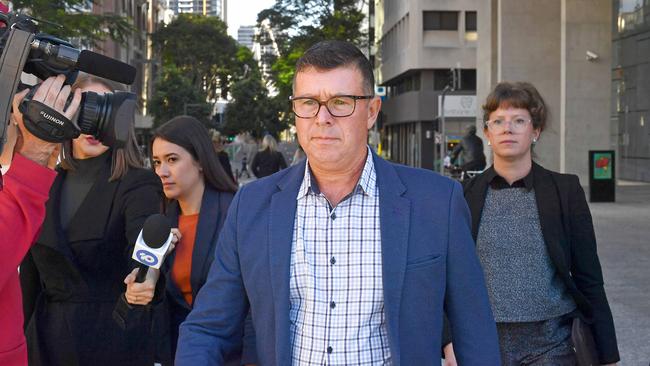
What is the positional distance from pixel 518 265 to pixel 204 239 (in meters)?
1.38

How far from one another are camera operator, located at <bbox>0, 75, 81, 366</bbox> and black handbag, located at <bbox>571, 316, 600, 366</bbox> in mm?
2319

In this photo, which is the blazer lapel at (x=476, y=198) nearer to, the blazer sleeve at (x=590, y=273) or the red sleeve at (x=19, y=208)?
the blazer sleeve at (x=590, y=273)

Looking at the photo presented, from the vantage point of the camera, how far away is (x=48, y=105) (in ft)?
A: 9.33

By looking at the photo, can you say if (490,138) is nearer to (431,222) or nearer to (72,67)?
(431,222)

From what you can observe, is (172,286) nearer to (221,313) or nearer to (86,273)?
(86,273)

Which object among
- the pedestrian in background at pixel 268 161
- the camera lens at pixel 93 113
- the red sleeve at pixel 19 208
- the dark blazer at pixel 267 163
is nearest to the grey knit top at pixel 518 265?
the camera lens at pixel 93 113

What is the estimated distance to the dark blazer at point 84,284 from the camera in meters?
4.05

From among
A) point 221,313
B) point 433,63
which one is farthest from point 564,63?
point 221,313

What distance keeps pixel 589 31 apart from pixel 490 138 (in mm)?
30200

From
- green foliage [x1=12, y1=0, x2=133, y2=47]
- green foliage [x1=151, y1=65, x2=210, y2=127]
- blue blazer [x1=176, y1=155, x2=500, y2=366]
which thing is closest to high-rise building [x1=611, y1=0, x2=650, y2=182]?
green foliage [x1=12, y1=0, x2=133, y2=47]

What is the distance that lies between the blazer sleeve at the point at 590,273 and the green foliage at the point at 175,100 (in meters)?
62.8

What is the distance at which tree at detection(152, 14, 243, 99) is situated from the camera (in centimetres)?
7781

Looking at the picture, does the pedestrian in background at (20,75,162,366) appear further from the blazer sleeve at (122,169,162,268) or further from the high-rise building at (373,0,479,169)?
the high-rise building at (373,0,479,169)

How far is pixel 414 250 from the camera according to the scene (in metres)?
2.85
